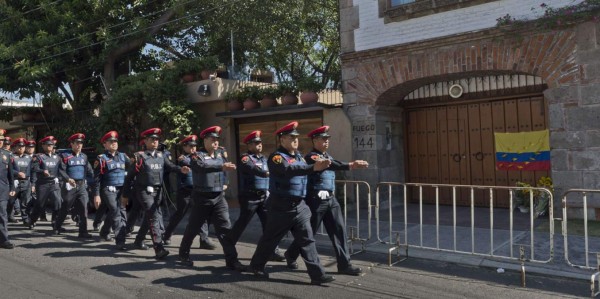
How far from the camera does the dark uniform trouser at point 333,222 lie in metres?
5.91

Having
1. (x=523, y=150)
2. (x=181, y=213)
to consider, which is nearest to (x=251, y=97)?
(x=181, y=213)

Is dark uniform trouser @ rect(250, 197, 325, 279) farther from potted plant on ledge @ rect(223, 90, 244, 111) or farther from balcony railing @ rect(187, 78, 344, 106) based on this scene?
potted plant on ledge @ rect(223, 90, 244, 111)

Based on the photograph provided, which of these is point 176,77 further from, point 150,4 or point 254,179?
point 254,179

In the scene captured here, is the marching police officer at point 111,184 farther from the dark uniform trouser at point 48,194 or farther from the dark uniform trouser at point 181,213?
the dark uniform trouser at point 48,194

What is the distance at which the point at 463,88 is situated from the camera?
1073 centimetres

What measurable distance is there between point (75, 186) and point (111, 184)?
1097 mm

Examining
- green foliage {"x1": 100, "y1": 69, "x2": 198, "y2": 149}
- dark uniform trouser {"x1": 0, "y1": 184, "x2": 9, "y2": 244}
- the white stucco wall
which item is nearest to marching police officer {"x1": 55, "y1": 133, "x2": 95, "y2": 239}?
dark uniform trouser {"x1": 0, "y1": 184, "x2": 9, "y2": 244}

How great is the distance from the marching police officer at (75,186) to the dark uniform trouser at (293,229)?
4.44 meters

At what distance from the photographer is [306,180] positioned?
18.9 ft

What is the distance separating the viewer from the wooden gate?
33.1ft

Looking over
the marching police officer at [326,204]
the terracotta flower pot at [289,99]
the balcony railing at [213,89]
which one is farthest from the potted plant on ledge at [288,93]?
the marching police officer at [326,204]

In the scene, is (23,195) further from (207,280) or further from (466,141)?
(466,141)

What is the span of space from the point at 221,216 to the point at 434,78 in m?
5.85

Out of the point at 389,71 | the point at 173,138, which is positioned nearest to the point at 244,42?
the point at 173,138
